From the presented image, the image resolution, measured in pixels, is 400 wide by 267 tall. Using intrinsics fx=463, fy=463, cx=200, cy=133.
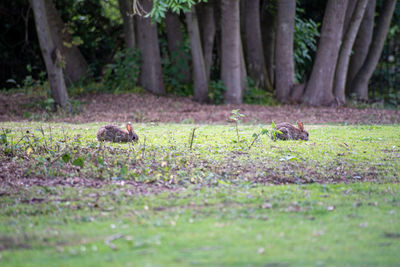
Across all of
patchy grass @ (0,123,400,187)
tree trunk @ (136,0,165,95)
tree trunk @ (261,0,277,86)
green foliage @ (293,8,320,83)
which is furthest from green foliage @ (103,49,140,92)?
patchy grass @ (0,123,400,187)

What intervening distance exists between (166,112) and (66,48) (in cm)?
607

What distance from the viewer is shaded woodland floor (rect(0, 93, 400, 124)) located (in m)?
13.5

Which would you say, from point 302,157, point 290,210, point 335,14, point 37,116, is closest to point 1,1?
point 37,116

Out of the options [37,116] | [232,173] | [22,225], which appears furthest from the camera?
[37,116]

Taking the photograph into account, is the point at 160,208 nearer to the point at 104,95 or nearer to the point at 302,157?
the point at 302,157

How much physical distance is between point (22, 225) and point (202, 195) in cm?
208

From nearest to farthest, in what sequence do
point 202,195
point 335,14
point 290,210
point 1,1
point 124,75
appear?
point 290,210 → point 202,195 → point 335,14 → point 124,75 → point 1,1

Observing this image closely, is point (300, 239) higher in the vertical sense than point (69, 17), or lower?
lower

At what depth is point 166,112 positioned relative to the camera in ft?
48.3

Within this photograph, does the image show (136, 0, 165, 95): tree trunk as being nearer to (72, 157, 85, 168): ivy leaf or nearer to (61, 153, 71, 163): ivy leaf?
(61, 153, 71, 163): ivy leaf

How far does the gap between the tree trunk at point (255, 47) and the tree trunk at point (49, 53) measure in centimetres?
758

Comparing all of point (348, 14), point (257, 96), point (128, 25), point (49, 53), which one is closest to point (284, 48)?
point (257, 96)

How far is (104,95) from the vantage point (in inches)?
671

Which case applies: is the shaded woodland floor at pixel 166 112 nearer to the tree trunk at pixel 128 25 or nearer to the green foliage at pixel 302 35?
the tree trunk at pixel 128 25
